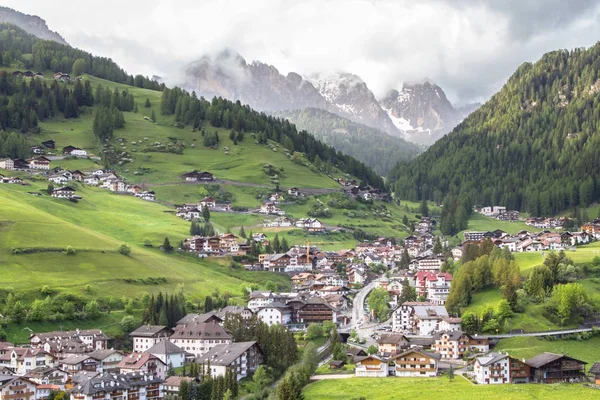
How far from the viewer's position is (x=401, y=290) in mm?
129500

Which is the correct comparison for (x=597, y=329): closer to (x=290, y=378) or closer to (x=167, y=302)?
(x=290, y=378)

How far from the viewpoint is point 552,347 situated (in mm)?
90312

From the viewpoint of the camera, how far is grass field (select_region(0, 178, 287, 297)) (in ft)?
351

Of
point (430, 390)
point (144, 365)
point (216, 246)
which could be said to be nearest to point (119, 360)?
point (144, 365)

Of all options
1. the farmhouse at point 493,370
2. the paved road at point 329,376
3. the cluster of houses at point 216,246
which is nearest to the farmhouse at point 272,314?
the paved road at point 329,376

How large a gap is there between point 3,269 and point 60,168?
88991 mm

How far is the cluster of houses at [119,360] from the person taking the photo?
74812 millimetres

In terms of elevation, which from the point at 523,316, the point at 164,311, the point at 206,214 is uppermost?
the point at 206,214

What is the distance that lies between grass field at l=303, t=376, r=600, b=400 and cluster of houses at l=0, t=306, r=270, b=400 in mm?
11297

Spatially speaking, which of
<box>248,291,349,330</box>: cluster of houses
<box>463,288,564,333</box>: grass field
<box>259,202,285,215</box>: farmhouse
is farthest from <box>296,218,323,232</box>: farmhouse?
<box>463,288,564,333</box>: grass field

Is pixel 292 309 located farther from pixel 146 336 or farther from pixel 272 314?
pixel 146 336

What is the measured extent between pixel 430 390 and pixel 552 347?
24898mm

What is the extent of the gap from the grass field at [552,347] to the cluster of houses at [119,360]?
2948 centimetres

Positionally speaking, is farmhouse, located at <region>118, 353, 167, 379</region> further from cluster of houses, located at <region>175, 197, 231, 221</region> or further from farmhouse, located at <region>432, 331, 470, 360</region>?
cluster of houses, located at <region>175, 197, 231, 221</region>
